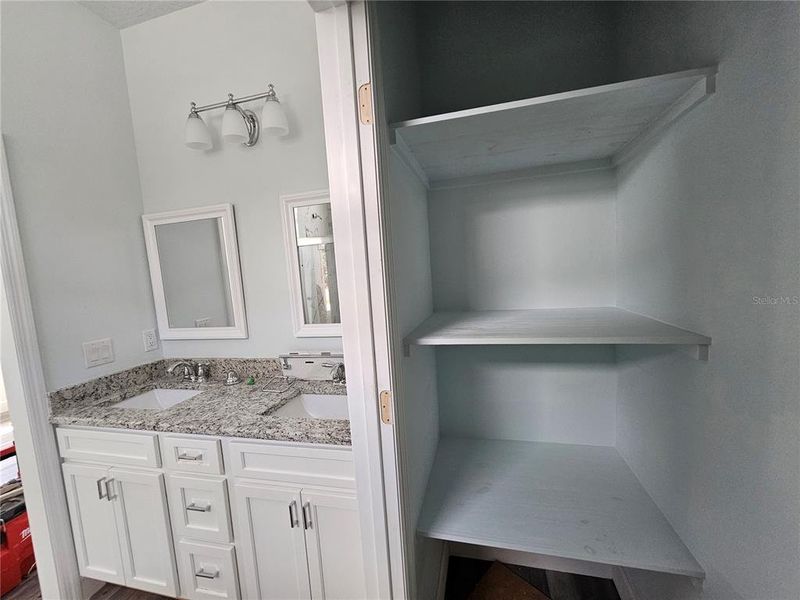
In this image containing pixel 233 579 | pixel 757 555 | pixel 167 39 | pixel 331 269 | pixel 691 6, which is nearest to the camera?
pixel 757 555

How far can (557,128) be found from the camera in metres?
0.90


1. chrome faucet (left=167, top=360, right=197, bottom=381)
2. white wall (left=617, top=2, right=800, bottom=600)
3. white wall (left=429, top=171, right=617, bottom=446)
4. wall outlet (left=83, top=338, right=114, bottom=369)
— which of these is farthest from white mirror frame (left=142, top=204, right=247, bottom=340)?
white wall (left=617, top=2, right=800, bottom=600)

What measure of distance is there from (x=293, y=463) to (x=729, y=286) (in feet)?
4.48

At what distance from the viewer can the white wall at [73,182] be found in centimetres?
151

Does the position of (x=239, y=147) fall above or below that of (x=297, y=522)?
above

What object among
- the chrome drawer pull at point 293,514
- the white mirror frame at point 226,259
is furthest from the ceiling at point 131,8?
the chrome drawer pull at point 293,514

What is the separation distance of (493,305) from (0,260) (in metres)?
2.11

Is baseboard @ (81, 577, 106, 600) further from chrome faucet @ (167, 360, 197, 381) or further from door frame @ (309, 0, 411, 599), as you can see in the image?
door frame @ (309, 0, 411, 599)

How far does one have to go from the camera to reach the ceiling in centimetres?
172

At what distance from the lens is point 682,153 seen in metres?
0.83

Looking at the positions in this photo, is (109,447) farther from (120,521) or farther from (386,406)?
(386,406)

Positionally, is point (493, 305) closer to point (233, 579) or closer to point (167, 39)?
point (233, 579)

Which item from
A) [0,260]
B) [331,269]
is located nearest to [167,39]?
[0,260]

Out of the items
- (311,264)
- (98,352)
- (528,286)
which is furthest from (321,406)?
(98,352)
